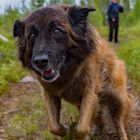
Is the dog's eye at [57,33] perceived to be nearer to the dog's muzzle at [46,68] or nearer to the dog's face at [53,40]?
the dog's face at [53,40]

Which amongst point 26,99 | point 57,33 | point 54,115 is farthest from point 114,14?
point 57,33

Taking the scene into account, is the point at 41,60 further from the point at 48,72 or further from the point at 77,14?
the point at 77,14

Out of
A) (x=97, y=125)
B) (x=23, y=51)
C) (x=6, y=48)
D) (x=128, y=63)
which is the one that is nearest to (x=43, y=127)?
(x=97, y=125)

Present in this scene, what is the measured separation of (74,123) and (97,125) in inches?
17.7

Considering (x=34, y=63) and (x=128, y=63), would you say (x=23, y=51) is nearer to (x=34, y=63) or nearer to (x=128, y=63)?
(x=34, y=63)

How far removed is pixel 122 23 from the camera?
24031 mm

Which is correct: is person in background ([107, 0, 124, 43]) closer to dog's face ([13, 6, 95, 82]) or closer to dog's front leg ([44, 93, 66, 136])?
dog's front leg ([44, 93, 66, 136])

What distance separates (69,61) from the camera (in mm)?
5258

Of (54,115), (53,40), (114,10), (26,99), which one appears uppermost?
(114,10)

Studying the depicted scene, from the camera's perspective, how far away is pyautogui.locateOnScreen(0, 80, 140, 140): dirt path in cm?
621

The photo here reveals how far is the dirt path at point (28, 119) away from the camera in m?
6.21

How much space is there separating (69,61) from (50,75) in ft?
1.03

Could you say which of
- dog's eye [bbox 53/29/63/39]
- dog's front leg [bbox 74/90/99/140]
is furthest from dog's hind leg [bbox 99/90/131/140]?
dog's eye [bbox 53/29/63/39]

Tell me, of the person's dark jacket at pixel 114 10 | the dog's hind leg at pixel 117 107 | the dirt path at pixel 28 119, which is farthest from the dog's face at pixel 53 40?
the person's dark jacket at pixel 114 10
